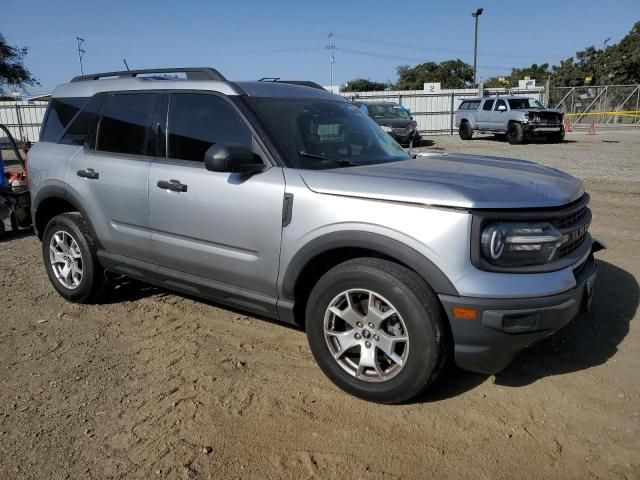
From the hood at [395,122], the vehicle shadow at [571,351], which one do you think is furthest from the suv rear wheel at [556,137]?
the vehicle shadow at [571,351]

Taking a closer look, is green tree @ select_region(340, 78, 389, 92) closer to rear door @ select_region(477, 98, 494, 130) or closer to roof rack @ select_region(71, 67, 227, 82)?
rear door @ select_region(477, 98, 494, 130)

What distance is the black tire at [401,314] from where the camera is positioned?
2.84 m

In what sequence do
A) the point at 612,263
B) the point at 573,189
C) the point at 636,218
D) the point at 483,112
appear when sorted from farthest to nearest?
the point at 483,112 < the point at 636,218 < the point at 612,263 < the point at 573,189

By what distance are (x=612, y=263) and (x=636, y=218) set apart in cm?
236

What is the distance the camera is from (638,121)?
32969 millimetres

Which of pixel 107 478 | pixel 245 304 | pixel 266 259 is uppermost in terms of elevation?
pixel 266 259

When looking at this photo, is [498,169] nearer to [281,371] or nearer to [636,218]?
[281,371]

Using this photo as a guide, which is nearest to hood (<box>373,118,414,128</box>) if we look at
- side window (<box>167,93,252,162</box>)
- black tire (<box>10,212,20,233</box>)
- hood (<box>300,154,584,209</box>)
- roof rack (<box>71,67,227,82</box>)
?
black tire (<box>10,212,20,233</box>)

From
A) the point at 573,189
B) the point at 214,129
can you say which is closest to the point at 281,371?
the point at 214,129

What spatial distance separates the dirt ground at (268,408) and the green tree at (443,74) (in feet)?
246

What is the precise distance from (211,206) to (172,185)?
1.34 feet

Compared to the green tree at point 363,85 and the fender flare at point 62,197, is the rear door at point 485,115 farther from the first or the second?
the green tree at point 363,85

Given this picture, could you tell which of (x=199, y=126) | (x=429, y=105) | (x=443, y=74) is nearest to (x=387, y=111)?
(x=429, y=105)

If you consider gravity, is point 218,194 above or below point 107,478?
above
